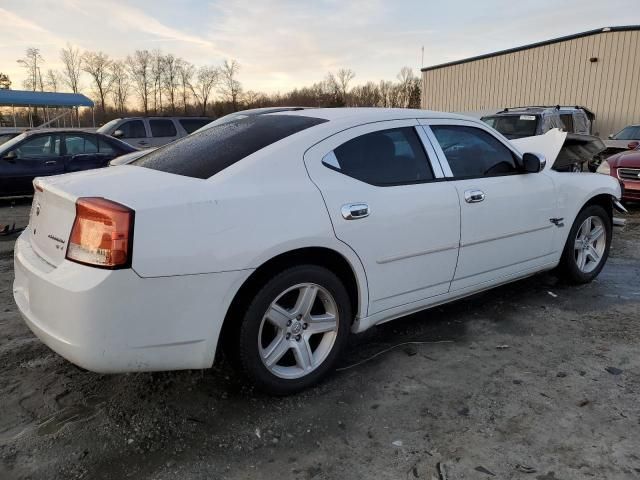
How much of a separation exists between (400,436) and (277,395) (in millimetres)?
726

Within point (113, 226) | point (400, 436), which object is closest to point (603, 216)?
point (400, 436)

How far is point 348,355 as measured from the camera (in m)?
3.53

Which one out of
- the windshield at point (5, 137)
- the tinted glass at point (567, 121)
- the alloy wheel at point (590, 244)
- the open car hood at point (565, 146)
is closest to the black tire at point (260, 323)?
the alloy wheel at point (590, 244)

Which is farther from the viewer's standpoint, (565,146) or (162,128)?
(162,128)

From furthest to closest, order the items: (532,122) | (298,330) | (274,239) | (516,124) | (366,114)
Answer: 1. (516,124)
2. (532,122)
3. (366,114)
4. (298,330)
5. (274,239)

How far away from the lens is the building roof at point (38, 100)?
1303 inches

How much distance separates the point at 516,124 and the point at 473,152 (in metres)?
9.37

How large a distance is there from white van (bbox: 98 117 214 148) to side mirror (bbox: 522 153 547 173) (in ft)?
38.5

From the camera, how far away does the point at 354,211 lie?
2.96 m

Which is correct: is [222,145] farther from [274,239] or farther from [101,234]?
[101,234]

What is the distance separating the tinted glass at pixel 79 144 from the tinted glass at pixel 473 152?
8681 millimetres

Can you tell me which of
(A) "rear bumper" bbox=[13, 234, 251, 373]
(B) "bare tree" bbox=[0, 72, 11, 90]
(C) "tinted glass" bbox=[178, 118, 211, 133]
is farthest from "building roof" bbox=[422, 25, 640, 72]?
(B) "bare tree" bbox=[0, 72, 11, 90]

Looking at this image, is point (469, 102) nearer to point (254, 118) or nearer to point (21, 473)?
point (254, 118)

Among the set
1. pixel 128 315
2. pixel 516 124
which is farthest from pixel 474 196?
pixel 516 124
